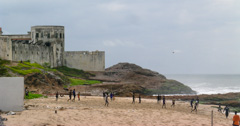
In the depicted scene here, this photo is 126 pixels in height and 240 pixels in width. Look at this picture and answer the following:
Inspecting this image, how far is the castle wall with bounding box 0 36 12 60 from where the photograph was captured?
49.8 metres

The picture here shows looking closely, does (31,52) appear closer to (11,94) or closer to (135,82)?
(135,82)

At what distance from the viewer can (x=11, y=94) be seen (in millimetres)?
23016

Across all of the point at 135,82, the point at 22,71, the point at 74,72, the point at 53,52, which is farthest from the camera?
the point at 74,72

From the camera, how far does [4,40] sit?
166 feet

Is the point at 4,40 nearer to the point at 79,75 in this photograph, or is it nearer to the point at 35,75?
the point at 35,75

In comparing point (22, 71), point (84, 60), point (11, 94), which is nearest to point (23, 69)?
point (22, 71)

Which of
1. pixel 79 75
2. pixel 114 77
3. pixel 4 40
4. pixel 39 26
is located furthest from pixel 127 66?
pixel 4 40

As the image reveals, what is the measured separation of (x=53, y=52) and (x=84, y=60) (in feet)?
25.4

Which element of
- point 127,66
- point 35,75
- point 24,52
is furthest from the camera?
point 127,66

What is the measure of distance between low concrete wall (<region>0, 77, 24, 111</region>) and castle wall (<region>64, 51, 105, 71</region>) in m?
50.7

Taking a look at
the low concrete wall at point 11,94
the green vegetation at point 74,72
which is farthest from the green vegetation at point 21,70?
the low concrete wall at point 11,94

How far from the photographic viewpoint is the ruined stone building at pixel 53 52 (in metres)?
61.5

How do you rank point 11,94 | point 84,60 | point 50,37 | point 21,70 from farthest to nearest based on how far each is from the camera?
point 84,60
point 50,37
point 21,70
point 11,94

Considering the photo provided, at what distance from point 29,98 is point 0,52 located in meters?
18.5
